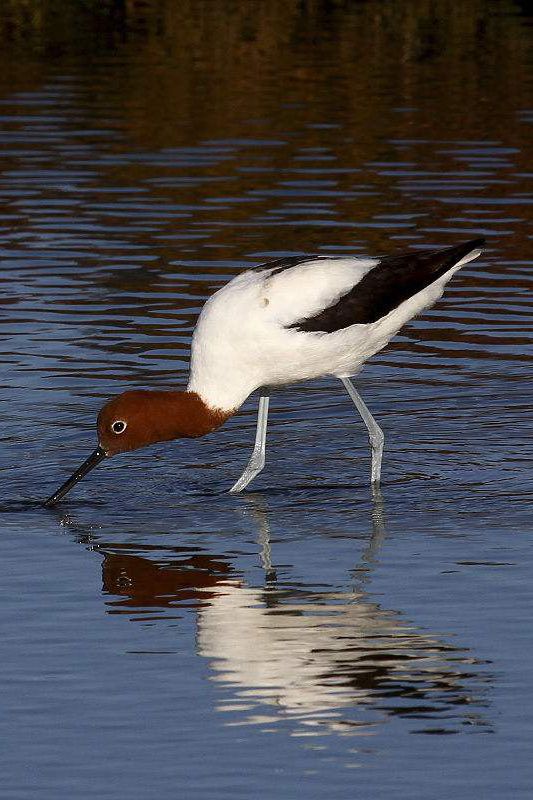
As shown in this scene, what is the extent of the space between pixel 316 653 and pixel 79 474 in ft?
9.45

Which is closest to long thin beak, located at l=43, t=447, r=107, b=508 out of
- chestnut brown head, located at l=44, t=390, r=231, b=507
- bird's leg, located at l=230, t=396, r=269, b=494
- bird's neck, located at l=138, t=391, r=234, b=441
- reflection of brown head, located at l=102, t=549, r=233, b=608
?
chestnut brown head, located at l=44, t=390, r=231, b=507

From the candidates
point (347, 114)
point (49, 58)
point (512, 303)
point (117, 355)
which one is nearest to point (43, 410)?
point (117, 355)

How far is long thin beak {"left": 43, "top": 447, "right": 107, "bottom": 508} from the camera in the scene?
1010 cm

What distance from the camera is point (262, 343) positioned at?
9914 millimetres

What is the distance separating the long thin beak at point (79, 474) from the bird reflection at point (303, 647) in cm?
86

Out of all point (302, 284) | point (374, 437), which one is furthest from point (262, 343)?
point (374, 437)

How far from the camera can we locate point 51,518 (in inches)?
392

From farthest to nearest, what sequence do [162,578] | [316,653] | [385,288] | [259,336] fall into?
[385,288]
[259,336]
[162,578]
[316,653]

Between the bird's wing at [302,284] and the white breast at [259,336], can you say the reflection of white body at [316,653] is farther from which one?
the bird's wing at [302,284]

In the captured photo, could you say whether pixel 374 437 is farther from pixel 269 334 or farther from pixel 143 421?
pixel 143 421

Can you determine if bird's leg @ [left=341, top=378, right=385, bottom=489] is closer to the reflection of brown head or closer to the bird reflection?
the bird reflection

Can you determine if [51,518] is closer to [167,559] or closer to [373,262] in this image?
[167,559]

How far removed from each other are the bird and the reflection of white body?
1806mm

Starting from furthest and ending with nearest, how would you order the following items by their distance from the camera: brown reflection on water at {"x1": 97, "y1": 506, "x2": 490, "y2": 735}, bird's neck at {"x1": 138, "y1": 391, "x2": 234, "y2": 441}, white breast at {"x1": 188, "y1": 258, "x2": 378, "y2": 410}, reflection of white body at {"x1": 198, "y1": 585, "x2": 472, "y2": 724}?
bird's neck at {"x1": 138, "y1": 391, "x2": 234, "y2": 441}, white breast at {"x1": 188, "y1": 258, "x2": 378, "y2": 410}, reflection of white body at {"x1": 198, "y1": 585, "x2": 472, "y2": 724}, brown reflection on water at {"x1": 97, "y1": 506, "x2": 490, "y2": 735}
